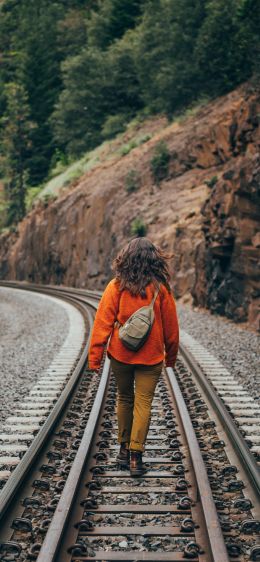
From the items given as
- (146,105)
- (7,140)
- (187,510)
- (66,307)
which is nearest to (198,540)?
(187,510)

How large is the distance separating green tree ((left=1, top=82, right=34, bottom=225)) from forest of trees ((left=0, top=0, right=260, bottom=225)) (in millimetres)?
77

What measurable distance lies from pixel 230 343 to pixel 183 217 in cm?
1452

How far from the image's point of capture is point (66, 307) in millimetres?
23672

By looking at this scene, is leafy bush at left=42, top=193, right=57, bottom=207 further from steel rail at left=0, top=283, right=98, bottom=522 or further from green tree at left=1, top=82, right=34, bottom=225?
steel rail at left=0, top=283, right=98, bottom=522

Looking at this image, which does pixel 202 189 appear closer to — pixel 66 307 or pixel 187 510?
pixel 66 307

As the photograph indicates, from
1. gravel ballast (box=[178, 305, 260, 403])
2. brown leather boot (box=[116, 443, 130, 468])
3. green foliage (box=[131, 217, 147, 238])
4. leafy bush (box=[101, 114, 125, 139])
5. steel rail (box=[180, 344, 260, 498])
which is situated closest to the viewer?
steel rail (box=[180, 344, 260, 498])

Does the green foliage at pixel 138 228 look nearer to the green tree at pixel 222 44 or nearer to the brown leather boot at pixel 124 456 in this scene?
the green tree at pixel 222 44

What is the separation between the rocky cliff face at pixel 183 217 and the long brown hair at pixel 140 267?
431 inches

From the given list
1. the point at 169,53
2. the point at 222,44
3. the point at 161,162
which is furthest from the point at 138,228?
the point at 169,53

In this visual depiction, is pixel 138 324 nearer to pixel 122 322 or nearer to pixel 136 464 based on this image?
pixel 122 322

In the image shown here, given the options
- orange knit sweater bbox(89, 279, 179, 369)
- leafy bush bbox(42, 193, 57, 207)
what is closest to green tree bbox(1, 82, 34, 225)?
leafy bush bbox(42, 193, 57, 207)

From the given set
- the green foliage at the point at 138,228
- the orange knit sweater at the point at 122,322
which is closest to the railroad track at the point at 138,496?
the orange knit sweater at the point at 122,322

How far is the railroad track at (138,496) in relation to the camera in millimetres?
4000

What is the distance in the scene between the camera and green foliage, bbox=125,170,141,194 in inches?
1328
